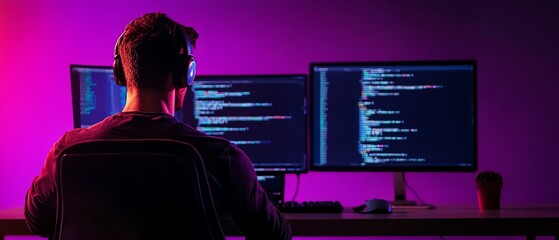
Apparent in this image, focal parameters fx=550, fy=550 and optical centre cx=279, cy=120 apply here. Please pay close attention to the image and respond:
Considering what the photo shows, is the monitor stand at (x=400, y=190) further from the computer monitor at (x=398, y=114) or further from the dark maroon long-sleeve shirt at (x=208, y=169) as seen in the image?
the dark maroon long-sleeve shirt at (x=208, y=169)

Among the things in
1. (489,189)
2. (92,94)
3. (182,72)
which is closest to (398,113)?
(489,189)

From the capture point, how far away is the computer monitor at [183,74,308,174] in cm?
207

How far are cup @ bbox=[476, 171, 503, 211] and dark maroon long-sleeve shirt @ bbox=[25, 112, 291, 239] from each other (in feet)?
3.17

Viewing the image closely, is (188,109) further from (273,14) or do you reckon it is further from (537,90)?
(537,90)

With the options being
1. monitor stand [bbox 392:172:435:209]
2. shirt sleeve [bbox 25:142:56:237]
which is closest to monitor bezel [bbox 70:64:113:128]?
shirt sleeve [bbox 25:142:56:237]

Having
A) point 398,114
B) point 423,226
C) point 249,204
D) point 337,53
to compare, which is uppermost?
point 337,53

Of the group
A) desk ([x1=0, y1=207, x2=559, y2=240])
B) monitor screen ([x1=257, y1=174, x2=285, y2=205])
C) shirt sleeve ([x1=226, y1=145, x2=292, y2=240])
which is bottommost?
desk ([x1=0, y1=207, x2=559, y2=240])

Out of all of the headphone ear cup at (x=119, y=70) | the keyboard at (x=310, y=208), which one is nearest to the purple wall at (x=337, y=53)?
the keyboard at (x=310, y=208)

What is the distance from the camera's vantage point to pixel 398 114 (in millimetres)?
2020

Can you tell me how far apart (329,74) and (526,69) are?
987mm

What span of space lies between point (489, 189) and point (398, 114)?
406mm

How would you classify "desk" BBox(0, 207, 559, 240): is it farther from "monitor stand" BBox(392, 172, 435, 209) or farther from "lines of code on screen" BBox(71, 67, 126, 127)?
"lines of code on screen" BBox(71, 67, 126, 127)

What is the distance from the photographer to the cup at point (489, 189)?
186 cm

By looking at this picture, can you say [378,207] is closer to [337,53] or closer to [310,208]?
[310,208]
